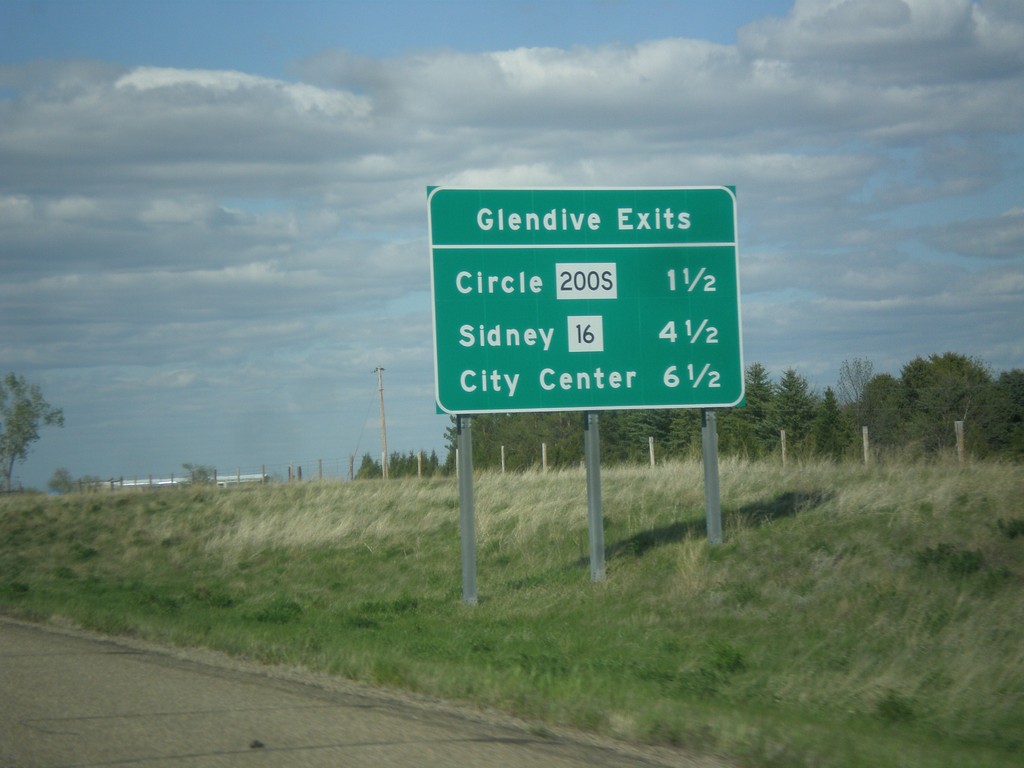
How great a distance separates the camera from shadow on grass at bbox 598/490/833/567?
1870cm

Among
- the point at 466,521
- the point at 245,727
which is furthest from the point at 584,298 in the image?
the point at 245,727

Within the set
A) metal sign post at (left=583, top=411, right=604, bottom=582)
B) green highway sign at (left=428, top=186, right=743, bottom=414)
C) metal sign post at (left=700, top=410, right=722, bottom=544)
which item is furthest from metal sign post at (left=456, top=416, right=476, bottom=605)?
metal sign post at (left=700, top=410, right=722, bottom=544)

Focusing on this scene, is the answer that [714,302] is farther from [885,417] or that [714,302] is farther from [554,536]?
[885,417]

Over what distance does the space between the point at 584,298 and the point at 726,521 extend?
15.9 feet

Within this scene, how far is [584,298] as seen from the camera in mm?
17297

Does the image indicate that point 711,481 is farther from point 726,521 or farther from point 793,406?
point 793,406

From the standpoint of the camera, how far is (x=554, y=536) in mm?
21500

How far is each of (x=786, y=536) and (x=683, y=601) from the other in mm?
2744

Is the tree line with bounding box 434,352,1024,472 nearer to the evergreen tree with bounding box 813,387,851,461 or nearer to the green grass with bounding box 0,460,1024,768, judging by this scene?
the evergreen tree with bounding box 813,387,851,461

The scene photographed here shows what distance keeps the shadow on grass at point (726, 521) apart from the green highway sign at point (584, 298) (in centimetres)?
252

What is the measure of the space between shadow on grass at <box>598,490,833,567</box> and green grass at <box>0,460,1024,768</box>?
68 mm

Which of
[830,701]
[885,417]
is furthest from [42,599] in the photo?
[885,417]

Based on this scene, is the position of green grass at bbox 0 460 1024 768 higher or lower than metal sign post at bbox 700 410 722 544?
lower

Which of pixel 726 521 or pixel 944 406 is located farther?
pixel 944 406
